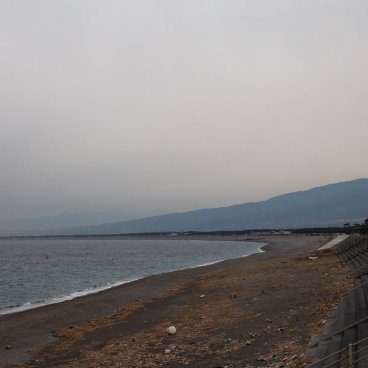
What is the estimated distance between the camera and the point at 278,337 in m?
12.6

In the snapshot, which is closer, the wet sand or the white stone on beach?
the wet sand

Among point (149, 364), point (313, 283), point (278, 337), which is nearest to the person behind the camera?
point (149, 364)

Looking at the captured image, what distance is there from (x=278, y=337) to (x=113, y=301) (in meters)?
15.8

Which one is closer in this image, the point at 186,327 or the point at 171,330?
the point at 171,330

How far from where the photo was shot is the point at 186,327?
52.9 ft

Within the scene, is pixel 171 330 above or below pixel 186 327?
above

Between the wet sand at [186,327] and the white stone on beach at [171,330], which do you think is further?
the white stone on beach at [171,330]

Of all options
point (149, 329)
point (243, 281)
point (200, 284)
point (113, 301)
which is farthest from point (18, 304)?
point (149, 329)

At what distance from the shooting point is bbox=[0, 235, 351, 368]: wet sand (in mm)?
12078

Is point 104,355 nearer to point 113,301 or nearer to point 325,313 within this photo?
point 325,313

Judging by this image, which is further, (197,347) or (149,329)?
(149,329)

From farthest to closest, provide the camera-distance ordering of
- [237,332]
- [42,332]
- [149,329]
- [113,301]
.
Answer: [113,301] < [42,332] < [149,329] < [237,332]

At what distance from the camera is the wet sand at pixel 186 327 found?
39.6 feet

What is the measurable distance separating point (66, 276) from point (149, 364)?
41151 mm
